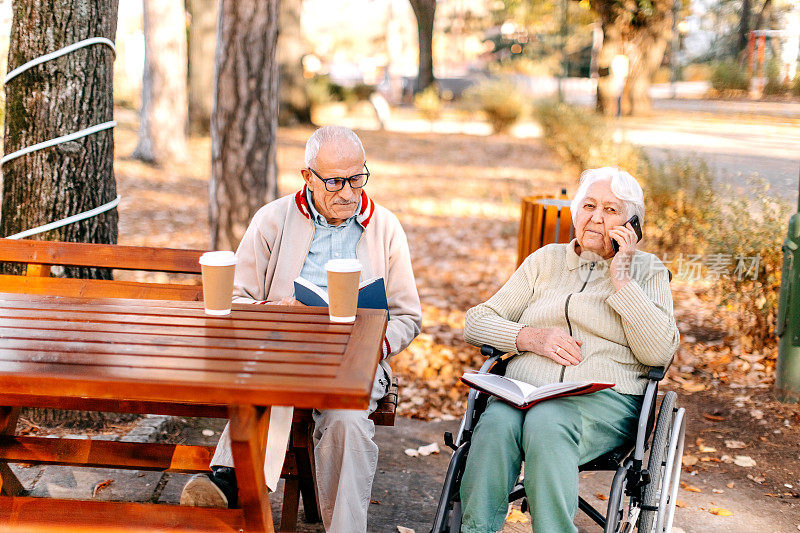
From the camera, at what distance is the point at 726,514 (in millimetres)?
3562

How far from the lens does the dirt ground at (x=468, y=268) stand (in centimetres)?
405

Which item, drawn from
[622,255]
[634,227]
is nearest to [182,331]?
[622,255]

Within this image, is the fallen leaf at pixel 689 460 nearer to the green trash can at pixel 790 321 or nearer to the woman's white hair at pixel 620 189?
the green trash can at pixel 790 321

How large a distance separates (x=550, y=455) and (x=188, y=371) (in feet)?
3.90

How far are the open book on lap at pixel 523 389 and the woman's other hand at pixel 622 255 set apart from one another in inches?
16.7

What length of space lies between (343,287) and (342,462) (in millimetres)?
648

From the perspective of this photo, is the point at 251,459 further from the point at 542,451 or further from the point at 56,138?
the point at 56,138

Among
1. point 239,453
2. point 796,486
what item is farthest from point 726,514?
point 239,453

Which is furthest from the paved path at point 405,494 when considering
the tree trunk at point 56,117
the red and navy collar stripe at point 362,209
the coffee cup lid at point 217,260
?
the coffee cup lid at point 217,260

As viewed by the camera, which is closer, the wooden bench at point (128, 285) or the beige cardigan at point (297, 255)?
the wooden bench at point (128, 285)

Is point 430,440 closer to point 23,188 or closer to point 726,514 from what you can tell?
point 726,514

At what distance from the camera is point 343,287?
8.36 ft

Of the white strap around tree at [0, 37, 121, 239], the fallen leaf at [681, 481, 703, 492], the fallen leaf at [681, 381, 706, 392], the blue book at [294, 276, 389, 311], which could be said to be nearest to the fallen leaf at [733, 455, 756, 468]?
the fallen leaf at [681, 481, 703, 492]

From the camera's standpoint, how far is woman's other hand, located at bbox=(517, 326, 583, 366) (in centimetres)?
299
